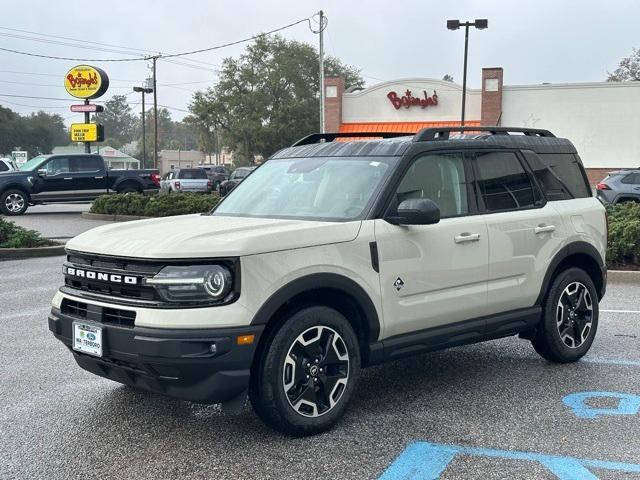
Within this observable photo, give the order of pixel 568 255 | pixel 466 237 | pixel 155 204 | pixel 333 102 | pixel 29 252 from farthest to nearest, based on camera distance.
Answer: pixel 333 102, pixel 155 204, pixel 29 252, pixel 568 255, pixel 466 237

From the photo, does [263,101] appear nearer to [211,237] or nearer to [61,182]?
[61,182]

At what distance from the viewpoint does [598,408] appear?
15.8 ft

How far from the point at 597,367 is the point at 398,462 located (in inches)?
106

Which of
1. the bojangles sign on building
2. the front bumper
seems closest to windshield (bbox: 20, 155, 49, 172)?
the front bumper

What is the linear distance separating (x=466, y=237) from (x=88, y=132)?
100 ft

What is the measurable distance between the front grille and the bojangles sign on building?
1451 inches

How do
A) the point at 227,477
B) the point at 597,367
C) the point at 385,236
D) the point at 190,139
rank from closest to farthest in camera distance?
1. the point at 227,477
2. the point at 385,236
3. the point at 597,367
4. the point at 190,139

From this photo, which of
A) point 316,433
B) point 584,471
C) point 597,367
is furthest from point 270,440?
point 597,367

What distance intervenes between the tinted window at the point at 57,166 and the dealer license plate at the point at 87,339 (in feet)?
68.8

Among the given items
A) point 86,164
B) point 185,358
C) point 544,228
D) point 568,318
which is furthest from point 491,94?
point 185,358

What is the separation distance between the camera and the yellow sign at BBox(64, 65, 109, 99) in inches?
1310

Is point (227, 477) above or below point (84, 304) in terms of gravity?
below

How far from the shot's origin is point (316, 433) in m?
4.27

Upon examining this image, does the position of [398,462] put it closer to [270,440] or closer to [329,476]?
[329,476]
